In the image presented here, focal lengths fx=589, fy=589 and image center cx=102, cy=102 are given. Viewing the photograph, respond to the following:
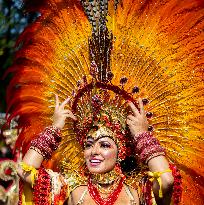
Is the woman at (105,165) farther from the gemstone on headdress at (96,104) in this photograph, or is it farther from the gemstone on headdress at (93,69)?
the gemstone on headdress at (93,69)

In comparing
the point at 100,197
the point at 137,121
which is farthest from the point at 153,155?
the point at 100,197

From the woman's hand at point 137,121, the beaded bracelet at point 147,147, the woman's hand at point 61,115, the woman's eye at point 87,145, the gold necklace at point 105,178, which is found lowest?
the gold necklace at point 105,178

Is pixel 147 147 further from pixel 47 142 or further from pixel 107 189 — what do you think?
pixel 47 142

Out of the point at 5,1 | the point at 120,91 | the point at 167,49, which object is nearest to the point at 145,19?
the point at 167,49

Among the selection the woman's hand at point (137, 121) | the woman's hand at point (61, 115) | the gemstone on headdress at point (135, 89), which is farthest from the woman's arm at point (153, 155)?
the woman's hand at point (61, 115)

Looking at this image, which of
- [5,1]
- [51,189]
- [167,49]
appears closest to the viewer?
[51,189]

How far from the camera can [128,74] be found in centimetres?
488

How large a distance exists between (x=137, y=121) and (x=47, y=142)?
28.5 inches

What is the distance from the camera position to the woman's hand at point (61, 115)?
4719 mm

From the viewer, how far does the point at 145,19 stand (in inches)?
192

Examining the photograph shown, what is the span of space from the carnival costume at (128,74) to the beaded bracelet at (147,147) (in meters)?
0.13

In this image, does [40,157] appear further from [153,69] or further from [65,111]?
[153,69]

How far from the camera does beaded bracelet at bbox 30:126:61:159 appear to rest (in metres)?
4.57

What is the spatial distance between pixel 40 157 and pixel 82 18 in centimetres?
125
